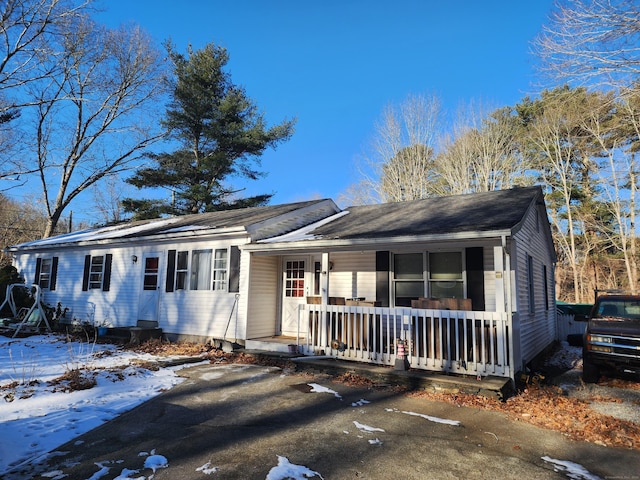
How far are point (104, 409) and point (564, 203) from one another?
85.8 ft

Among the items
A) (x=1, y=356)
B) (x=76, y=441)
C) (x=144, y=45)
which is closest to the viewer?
(x=76, y=441)

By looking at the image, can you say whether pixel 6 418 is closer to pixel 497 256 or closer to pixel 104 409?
pixel 104 409

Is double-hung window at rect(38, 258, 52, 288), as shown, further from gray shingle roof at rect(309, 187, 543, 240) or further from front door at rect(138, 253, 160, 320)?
gray shingle roof at rect(309, 187, 543, 240)

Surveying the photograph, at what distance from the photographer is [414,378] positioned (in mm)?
6285

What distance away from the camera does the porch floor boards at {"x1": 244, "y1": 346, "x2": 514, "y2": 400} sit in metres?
5.78

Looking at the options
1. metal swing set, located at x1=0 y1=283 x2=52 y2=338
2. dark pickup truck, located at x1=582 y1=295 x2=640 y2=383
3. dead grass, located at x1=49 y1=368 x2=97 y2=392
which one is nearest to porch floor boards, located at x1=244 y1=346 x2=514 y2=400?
dark pickup truck, located at x1=582 y1=295 x2=640 y2=383

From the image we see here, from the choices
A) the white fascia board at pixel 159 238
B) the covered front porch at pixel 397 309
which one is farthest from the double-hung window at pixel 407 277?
the white fascia board at pixel 159 238

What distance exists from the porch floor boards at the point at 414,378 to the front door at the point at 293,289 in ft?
7.50

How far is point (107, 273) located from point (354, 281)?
8.70m

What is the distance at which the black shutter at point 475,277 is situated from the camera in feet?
25.7

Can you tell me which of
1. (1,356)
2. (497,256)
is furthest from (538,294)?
(1,356)

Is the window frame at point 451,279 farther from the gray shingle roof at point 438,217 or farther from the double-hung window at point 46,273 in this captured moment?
the double-hung window at point 46,273

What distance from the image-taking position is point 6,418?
4.51m

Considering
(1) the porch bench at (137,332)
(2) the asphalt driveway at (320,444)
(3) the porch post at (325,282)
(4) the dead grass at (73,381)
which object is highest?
(3) the porch post at (325,282)
